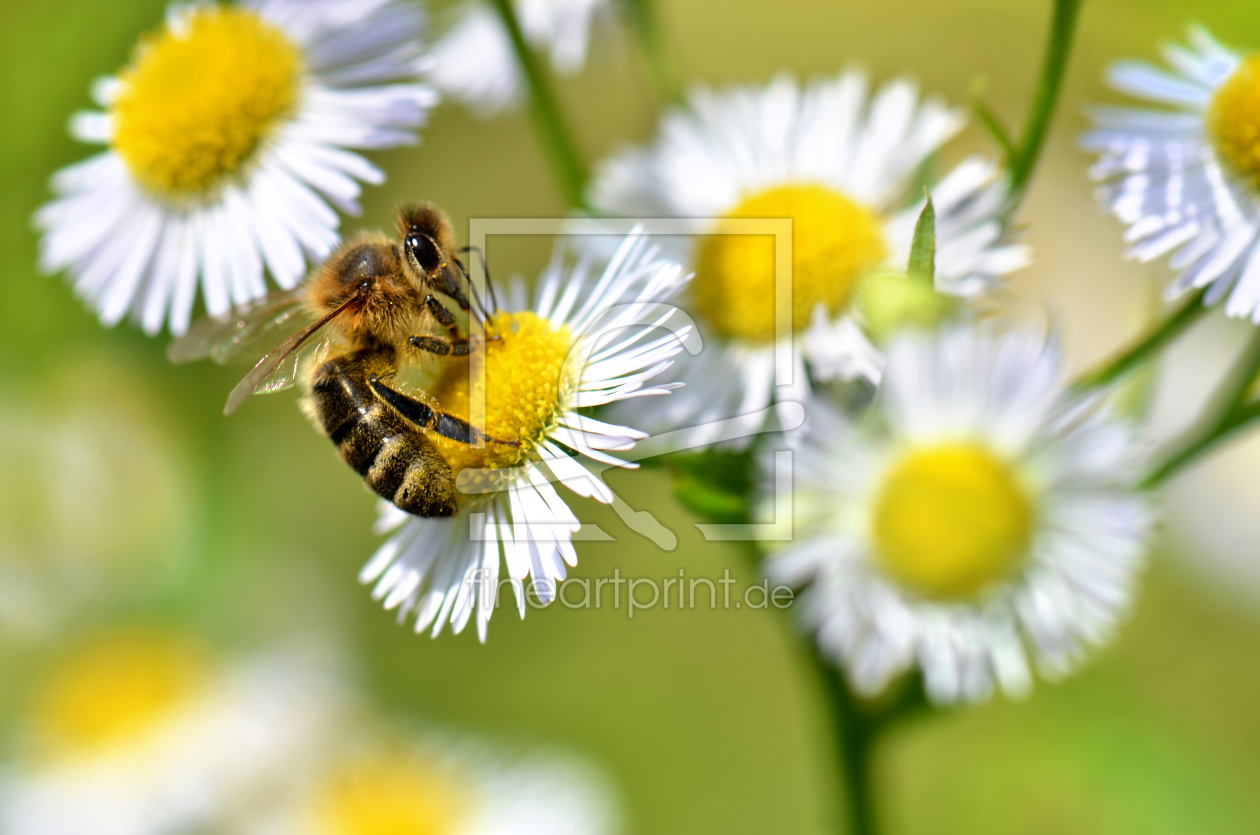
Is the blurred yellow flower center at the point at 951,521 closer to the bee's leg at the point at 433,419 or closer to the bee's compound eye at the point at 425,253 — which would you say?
the bee's leg at the point at 433,419

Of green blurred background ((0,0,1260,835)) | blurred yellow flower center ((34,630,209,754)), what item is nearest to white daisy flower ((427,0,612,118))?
green blurred background ((0,0,1260,835))

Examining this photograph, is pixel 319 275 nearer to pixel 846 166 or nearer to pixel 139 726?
pixel 846 166

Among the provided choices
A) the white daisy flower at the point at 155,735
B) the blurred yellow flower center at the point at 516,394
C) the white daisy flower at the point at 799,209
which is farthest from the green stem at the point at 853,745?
the white daisy flower at the point at 155,735

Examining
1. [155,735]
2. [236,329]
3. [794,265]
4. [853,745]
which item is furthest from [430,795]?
[794,265]

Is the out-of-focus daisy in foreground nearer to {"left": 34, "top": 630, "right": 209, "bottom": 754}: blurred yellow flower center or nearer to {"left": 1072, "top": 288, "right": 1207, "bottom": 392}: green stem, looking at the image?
{"left": 34, "top": 630, "right": 209, "bottom": 754}: blurred yellow flower center

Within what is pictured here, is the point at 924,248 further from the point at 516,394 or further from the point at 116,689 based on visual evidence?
the point at 116,689

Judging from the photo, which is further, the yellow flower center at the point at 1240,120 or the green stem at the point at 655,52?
the green stem at the point at 655,52
